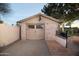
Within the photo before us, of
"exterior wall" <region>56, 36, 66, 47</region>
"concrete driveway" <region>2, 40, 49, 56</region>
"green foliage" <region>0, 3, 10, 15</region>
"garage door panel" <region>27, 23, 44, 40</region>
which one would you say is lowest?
"concrete driveway" <region>2, 40, 49, 56</region>

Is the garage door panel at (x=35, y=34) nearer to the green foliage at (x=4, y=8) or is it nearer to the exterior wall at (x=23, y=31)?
the exterior wall at (x=23, y=31)

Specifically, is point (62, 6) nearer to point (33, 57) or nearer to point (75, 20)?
point (75, 20)

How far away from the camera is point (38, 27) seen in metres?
4.05

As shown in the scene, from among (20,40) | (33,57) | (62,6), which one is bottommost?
(33,57)

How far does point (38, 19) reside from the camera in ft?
13.1

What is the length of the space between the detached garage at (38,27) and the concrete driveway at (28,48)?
9cm

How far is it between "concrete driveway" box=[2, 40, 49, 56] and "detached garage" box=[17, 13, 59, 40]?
9 cm

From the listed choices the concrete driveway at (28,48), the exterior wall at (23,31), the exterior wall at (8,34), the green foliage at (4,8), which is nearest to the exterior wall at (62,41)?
the concrete driveway at (28,48)

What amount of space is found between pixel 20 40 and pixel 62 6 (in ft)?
3.04

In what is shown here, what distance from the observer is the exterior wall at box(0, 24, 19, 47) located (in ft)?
12.8

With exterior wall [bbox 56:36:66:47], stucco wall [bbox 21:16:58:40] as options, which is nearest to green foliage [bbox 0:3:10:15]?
stucco wall [bbox 21:16:58:40]

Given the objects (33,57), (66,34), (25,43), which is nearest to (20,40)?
(25,43)

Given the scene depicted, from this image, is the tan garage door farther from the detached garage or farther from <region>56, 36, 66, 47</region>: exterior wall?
<region>56, 36, 66, 47</region>: exterior wall

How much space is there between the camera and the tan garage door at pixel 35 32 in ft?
13.2
